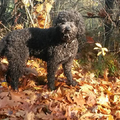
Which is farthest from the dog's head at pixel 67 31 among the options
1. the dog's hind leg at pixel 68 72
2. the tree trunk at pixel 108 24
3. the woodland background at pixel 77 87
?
the tree trunk at pixel 108 24

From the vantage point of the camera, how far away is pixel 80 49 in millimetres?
5879

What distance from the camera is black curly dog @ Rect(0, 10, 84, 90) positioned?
11.7 feet

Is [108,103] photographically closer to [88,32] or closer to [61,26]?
[61,26]

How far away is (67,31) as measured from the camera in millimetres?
3092

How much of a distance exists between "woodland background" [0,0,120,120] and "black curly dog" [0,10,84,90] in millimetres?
392

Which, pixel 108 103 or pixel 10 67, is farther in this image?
pixel 10 67

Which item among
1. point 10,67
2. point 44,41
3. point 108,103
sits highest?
point 44,41

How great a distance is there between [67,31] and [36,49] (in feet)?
3.24

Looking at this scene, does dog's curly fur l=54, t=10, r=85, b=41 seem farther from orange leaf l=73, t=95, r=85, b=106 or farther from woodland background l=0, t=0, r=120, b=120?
orange leaf l=73, t=95, r=85, b=106

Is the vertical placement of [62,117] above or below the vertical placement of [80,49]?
below

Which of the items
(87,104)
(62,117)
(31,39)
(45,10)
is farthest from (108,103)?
(45,10)

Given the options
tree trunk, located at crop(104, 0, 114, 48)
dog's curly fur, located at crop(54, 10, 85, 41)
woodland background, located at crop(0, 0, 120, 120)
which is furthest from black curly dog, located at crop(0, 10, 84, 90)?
tree trunk, located at crop(104, 0, 114, 48)

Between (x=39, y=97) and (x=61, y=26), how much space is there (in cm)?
Result: 134

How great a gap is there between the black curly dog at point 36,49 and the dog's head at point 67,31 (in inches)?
5.0
